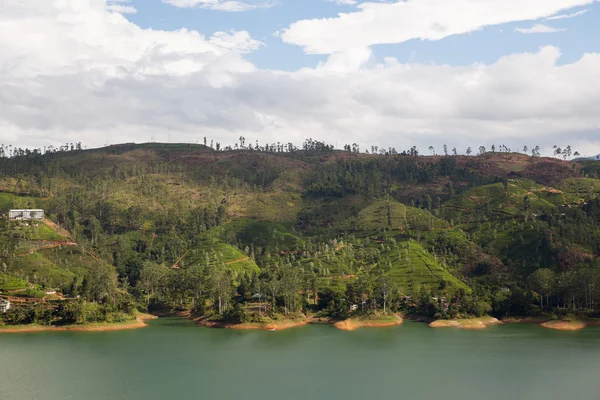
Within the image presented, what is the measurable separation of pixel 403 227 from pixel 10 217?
104 meters

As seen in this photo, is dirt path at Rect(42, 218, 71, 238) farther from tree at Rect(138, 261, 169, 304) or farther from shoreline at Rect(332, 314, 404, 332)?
shoreline at Rect(332, 314, 404, 332)

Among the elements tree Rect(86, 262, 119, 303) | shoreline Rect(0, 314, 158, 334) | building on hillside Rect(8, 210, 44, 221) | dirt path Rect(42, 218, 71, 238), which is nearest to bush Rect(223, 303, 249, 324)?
shoreline Rect(0, 314, 158, 334)

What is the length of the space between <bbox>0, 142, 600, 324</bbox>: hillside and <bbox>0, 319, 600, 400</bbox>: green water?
15.3m

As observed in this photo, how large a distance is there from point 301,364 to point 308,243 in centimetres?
7937

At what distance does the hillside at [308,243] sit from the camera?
106062 millimetres

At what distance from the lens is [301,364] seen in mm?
68375

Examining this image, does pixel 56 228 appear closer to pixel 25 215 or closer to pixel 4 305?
pixel 25 215

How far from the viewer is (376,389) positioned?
58.2 metres

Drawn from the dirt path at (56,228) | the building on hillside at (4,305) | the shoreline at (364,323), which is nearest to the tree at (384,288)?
the shoreline at (364,323)

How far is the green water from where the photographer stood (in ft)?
187


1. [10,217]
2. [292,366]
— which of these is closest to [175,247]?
[10,217]

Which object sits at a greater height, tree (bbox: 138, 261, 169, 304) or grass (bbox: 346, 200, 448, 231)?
grass (bbox: 346, 200, 448, 231)

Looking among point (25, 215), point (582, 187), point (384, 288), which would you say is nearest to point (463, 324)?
Answer: point (384, 288)

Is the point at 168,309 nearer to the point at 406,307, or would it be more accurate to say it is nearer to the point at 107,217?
the point at 406,307
